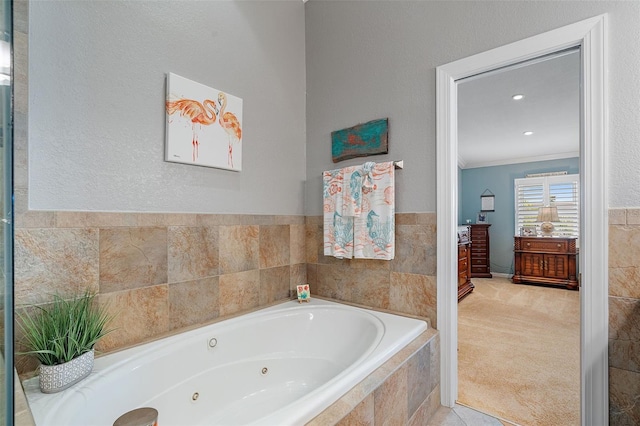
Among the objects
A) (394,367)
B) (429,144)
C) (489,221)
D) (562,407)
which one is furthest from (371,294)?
(489,221)

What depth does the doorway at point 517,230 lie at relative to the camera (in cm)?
198

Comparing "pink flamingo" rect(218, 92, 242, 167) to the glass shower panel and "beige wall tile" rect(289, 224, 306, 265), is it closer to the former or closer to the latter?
"beige wall tile" rect(289, 224, 306, 265)

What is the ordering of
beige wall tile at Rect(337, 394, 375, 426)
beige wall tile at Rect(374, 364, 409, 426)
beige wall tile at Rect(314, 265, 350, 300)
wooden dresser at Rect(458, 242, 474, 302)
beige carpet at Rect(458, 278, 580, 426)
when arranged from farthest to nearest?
wooden dresser at Rect(458, 242, 474, 302), beige wall tile at Rect(314, 265, 350, 300), beige carpet at Rect(458, 278, 580, 426), beige wall tile at Rect(374, 364, 409, 426), beige wall tile at Rect(337, 394, 375, 426)

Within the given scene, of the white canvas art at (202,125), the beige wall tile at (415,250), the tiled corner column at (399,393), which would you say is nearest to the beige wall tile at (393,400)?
the tiled corner column at (399,393)

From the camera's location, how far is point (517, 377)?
2150mm

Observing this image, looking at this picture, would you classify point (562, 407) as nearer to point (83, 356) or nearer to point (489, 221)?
point (83, 356)

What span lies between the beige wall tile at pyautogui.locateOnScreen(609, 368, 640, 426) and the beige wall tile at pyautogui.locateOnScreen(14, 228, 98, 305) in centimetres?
247

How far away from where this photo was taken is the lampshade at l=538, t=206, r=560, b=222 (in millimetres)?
5289

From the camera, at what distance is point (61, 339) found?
1.13 meters

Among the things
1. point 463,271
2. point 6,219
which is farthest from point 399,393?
point 463,271

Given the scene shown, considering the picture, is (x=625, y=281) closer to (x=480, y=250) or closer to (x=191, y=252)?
(x=191, y=252)

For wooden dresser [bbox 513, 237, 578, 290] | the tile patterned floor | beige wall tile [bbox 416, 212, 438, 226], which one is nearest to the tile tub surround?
beige wall tile [bbox 416, 212, 438, 226]

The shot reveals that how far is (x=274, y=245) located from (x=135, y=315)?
Answer: 102 cm

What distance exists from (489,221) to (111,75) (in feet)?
22.1
